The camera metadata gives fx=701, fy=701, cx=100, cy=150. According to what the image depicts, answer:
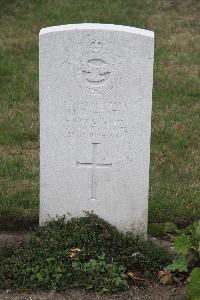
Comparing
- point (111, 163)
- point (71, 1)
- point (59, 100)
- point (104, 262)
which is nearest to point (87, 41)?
point (59, 100)

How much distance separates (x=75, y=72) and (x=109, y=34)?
1.16ft

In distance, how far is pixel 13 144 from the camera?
7.44 metres

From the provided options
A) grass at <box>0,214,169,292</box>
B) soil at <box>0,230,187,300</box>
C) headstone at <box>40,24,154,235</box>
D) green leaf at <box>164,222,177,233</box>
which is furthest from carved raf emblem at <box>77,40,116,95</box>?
soil at <box>0,230,187,300</box>

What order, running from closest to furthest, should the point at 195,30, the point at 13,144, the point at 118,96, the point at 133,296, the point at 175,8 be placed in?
1. the point at 133,296
2. the point at 118,96
3. the point at 13,144
4. the point at 195,30
5. the point at 175,8

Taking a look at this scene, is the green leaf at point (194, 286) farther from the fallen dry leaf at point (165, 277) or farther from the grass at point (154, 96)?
the grass at point (154, 96)

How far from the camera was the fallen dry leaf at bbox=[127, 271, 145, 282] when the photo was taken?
15.4 feet

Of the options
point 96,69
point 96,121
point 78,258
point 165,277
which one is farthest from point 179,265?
point 96,69

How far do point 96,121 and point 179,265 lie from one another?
3.78 ft

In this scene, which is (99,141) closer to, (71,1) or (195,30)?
(195,30)

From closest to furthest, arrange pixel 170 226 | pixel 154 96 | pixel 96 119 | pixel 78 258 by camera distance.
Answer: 1. pixel 78 258
2. pixel 96 119
3. pixel 170 226
4. pixel 154 96

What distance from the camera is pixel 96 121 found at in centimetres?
495

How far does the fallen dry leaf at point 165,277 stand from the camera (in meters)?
4.68

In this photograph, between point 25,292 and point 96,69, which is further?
point 96,69

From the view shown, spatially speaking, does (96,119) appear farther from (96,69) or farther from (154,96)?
(154,96)
